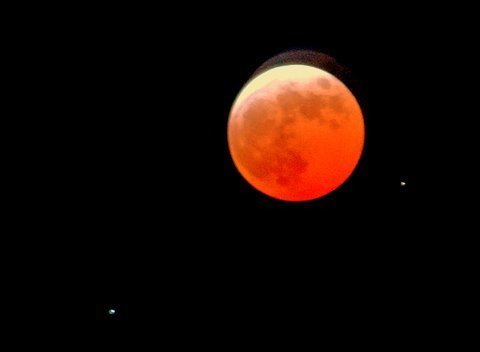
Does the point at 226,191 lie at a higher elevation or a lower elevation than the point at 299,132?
higher

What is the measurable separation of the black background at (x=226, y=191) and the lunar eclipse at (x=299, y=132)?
1453mm

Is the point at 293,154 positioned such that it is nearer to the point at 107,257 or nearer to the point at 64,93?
the point at 64,93

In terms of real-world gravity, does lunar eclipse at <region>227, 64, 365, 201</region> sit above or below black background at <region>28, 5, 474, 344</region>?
below

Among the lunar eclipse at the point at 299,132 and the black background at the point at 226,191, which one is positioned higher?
the black background at the point at 226,191

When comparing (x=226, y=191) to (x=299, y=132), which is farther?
(x=226, y=191)

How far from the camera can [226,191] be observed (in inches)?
260

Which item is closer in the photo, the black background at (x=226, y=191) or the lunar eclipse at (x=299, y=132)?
the lunar eclipse at (x=299, y=132)

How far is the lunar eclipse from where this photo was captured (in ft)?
13.4

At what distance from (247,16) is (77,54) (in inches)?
75.3

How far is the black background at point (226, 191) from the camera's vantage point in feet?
18.5

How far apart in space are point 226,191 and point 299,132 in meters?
2.67

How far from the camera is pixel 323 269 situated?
6.72 metres

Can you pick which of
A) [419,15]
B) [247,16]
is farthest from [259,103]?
[419,15]

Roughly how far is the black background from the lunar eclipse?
4.77 feet
